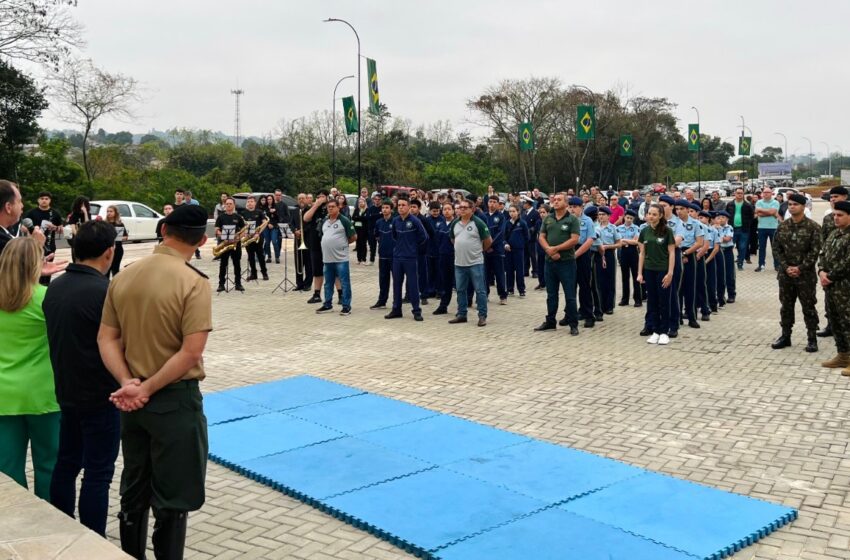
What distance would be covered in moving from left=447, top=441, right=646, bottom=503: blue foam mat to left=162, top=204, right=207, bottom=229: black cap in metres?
3.01

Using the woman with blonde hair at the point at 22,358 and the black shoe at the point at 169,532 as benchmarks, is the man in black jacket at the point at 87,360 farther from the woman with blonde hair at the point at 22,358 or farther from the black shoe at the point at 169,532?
the black shoe at the point at 169,532

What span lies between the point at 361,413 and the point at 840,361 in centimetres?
570

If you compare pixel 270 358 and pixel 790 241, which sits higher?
pixel 790 241

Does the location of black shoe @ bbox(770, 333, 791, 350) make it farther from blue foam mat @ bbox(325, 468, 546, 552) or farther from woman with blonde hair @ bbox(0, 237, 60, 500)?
woman with blonde hair @ bbox(0, 237, 60, 500)

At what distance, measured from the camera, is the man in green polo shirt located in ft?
39.2

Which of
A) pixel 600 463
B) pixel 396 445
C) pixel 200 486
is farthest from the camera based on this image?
pixel 396 445

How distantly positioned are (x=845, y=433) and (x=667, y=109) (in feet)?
218

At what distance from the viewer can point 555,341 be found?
11.7 m

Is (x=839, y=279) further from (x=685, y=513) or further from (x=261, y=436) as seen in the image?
(x=261, y=436)

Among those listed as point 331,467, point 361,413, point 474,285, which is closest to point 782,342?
point 474,285

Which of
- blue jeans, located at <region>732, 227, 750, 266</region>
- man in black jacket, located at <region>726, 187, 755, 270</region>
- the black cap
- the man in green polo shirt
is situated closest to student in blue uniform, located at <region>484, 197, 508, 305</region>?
the man in green polo shirt

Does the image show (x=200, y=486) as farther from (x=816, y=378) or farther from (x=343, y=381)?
(x=816, y=378)

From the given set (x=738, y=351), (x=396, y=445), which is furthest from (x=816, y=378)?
(x=396, y=445)

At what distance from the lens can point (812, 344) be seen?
10.7 metres
